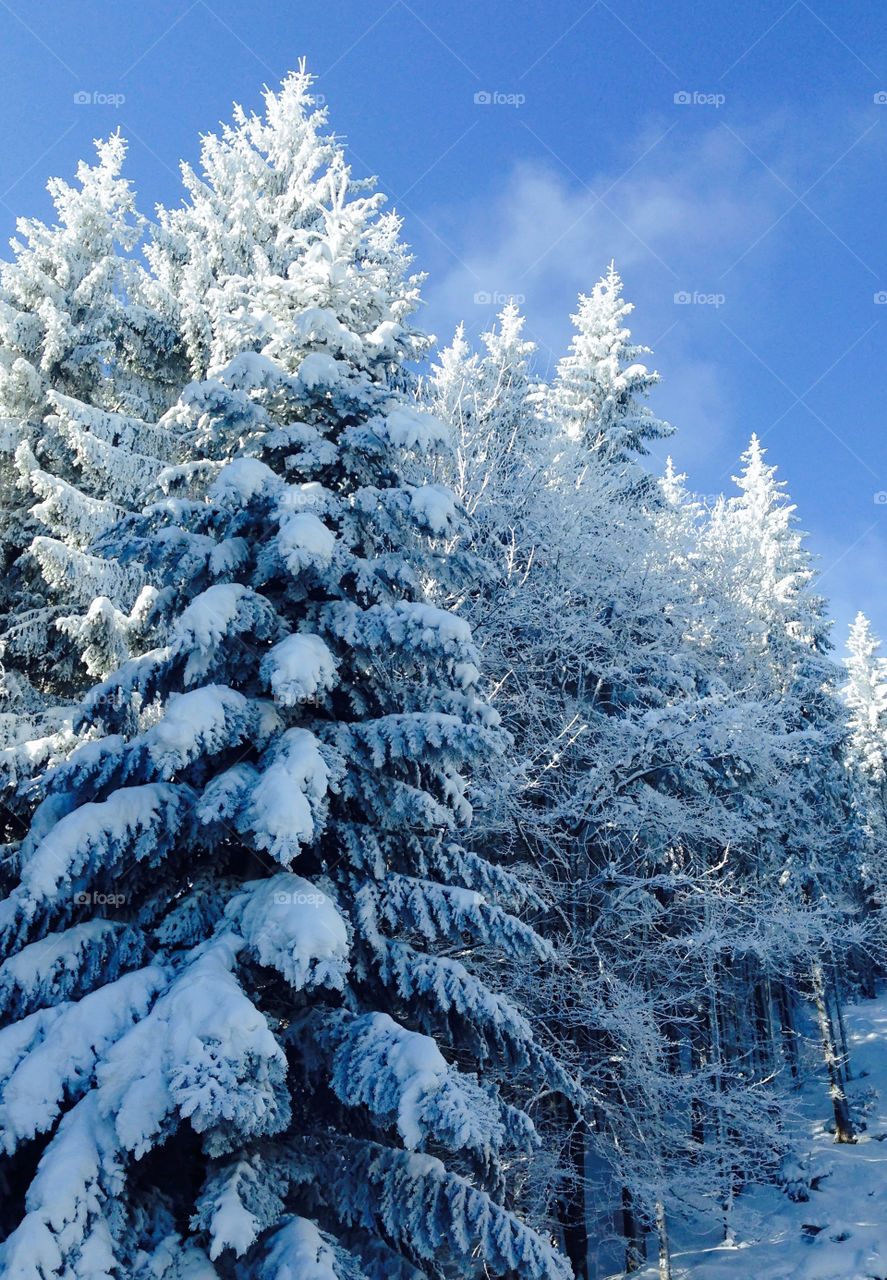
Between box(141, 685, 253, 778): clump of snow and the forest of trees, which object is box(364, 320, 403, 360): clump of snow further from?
box(141, 685, 253, 778): clump of snow

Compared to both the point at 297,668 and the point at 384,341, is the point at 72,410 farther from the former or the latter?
the point at 297,668

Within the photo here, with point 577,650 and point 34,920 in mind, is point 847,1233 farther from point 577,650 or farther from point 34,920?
point 34,920

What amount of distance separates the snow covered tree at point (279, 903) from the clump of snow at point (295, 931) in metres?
0.02

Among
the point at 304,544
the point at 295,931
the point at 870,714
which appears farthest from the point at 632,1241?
the point at 870,714

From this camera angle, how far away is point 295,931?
191 inches

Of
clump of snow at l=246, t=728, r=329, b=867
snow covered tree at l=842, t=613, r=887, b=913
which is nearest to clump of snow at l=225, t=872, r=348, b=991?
clump of snow at l=246, t=728, r=329, b=867

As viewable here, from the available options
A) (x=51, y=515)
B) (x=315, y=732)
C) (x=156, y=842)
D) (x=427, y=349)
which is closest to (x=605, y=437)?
(x=427, y=349)

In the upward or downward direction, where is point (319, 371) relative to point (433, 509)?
upward

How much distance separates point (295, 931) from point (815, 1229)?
1793 centimetres

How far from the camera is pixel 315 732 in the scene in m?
6.54

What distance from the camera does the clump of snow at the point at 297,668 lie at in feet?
18.0

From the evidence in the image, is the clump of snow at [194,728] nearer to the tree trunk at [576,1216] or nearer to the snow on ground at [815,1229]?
the tree trunk at [576,1216]

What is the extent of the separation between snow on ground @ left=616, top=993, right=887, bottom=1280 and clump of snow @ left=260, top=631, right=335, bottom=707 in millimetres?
11218

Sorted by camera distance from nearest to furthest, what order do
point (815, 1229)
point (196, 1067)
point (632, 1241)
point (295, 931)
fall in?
point (196, 1067)
point (295, 931)
point (632, 1241)
point (815, 1229)
